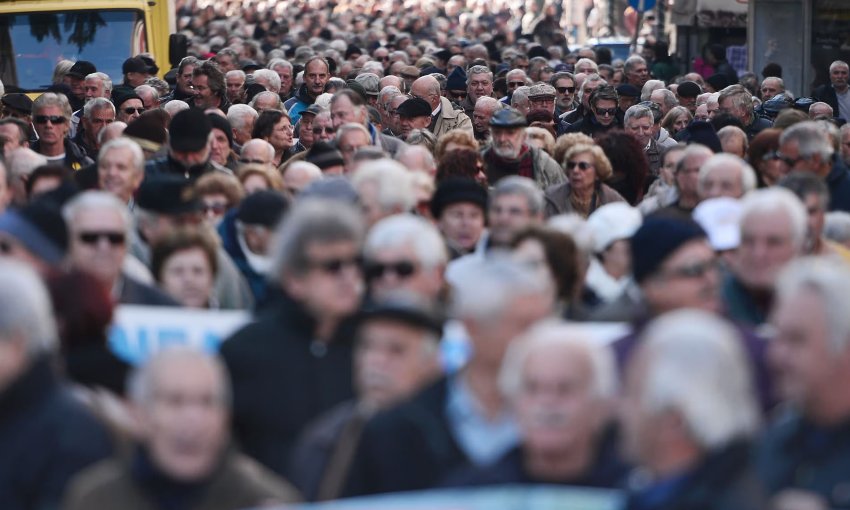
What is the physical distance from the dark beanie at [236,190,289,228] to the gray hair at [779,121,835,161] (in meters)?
3.22

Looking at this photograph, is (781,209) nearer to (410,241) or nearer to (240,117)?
(410,241)

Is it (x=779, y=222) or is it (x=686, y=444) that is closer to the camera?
(x=686, y=444)

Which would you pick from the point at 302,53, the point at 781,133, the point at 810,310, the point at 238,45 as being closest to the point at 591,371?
the point at 810,310

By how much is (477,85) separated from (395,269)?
1256cm

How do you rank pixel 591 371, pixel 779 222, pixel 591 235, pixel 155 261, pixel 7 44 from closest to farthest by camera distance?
pixel 591 371 → pixel 779 222 → pixel 155 261 → pixel 591 235 → pixel 7 44

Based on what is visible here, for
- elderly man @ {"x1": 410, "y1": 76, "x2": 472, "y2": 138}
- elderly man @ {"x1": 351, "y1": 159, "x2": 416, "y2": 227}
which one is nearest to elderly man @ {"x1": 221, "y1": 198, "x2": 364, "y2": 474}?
elderly man @ {"x1": 351, "y1": 159, "x2": 416, "y2": 227}

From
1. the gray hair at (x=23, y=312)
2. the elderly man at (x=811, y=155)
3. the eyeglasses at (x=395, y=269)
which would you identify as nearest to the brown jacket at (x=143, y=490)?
the gray hair at (x=23, y=312)

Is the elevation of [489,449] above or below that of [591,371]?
below

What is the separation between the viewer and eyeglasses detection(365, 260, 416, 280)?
6.19m

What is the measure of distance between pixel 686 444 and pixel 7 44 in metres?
19.3

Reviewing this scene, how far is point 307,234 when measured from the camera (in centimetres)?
602

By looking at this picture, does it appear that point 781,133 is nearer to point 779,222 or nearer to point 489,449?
point 779,222

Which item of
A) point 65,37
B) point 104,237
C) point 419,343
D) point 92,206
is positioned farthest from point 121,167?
point 65,37

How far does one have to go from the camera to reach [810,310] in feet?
15.0
